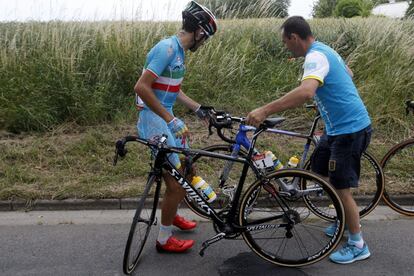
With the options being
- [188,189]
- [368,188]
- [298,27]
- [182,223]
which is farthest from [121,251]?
[368,188]

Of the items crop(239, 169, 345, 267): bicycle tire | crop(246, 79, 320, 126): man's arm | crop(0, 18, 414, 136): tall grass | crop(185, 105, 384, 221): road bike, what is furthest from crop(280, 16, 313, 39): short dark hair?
crop(0, 18, 414, 136): tall grass

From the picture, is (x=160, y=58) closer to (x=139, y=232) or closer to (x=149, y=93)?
(x=149, y=93)

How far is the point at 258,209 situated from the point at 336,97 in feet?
3.42

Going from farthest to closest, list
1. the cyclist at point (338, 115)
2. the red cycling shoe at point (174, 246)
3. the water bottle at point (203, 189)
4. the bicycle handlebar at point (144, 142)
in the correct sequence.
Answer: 1. the red cycling shoe at point (174, 246)
2. the water bottle at point (203, 189)
3. the cyclist at point (338, 115)
4. the bicycle handlebar at point (144, 142)

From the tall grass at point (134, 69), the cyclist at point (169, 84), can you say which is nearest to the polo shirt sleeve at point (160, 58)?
the cyclist at point (169, 84)

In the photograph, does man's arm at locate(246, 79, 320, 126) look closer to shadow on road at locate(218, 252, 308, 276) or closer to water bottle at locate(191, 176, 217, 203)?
water bottle at locate(191, 176, 217, 203)

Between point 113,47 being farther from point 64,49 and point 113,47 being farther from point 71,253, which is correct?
point 71,253

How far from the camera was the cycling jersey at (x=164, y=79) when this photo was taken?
3281 mm

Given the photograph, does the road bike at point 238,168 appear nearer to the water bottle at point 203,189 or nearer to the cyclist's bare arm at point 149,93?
the water bottle at point 203,189

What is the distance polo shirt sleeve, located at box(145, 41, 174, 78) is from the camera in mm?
3264

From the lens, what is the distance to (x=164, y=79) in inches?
136

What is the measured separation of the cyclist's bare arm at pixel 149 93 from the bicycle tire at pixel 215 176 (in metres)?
0.53

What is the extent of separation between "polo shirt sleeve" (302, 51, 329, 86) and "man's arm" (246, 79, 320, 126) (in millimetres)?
38

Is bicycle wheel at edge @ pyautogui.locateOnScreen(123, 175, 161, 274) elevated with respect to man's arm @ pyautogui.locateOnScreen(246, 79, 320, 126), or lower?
lower
